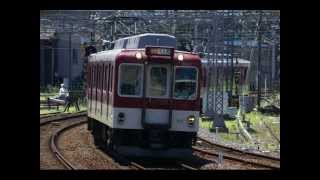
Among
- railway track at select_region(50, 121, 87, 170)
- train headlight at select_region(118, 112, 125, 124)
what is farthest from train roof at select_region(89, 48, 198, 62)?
railway track at select_region(50, 121, 87, 170)

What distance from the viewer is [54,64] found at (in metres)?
21.6

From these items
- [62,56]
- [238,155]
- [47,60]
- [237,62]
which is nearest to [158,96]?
[238,155]

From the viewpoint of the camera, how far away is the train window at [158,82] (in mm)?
11312

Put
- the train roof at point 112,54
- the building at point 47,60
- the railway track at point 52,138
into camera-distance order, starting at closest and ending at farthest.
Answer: the railway track at point 52,138
the train roof at point 112,54
the building at point 47,60

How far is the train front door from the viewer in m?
11.3

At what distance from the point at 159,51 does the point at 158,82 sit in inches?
20.4

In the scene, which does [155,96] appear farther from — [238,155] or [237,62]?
[237,62]

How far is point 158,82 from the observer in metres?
11.4

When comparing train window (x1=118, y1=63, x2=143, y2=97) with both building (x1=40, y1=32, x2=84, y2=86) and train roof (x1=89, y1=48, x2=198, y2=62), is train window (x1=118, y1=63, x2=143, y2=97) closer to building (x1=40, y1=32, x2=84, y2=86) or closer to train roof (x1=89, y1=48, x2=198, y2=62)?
train roof (x1=89, y1=48, x2=198, y2=62)

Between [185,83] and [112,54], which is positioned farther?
[112,54]

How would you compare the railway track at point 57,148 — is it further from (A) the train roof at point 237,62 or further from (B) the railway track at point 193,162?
(A) the train roof at point 237,62

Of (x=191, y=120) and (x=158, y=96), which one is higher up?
(x=158, y=96)

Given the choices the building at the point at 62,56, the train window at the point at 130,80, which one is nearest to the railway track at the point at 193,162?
the train window at the point at 130,80
